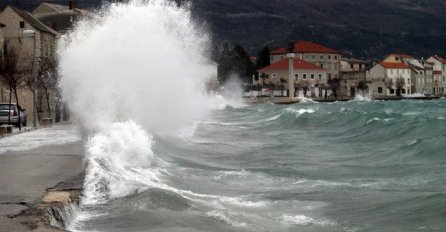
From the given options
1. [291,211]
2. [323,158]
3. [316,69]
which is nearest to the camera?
[291,211]

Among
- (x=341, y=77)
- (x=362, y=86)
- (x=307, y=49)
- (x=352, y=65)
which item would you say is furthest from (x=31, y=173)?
(x=352, y=65)

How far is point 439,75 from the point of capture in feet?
608

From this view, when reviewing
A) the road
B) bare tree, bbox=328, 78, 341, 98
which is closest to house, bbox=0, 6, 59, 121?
the road

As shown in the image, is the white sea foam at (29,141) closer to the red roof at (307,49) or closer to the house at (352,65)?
the red roof at (307,49)

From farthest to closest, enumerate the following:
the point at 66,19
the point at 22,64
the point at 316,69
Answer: the point at 316,69
the point at 66,19
the point at 22,64

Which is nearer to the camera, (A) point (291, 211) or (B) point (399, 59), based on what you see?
(A) point (291, 211)

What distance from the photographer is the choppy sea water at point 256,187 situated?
11570mm

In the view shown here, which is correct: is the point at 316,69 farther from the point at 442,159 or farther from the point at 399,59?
the point at 442,159

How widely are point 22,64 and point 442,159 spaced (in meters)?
31.4

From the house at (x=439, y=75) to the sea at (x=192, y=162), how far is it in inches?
5764

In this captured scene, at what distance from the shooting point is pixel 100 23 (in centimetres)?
2988

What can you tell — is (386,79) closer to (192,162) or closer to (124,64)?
(124,64)

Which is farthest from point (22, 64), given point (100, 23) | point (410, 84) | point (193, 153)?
point (410, 84)

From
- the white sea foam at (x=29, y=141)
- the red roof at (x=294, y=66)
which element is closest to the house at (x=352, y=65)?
the red roof at (x=294, y=66)
